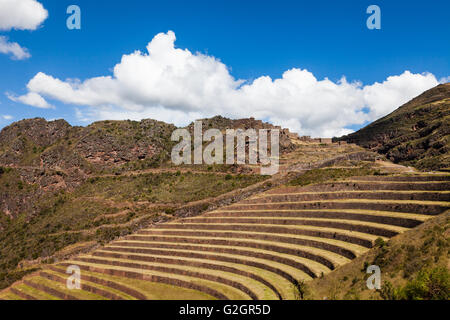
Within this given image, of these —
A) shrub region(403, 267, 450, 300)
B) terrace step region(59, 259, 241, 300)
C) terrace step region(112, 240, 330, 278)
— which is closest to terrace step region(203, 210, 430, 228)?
terrace step region(112, 240, 330, 278)

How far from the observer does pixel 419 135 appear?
203 ft

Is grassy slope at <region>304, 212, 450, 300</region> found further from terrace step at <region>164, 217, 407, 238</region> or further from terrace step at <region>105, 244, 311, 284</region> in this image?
terrace step at <region>164, 217, 407, 238</region>

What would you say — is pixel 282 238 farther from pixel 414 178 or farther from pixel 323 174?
pixel 323 174

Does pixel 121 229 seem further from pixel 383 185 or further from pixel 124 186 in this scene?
pixel 383 185

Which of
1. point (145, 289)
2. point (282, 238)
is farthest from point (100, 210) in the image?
point (282, 238)

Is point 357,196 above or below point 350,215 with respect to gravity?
above

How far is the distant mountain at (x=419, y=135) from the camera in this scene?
48.4 meters

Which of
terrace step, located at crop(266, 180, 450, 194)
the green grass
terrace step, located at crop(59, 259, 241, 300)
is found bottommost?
terrace step, located at crop(59, 259, 241, 300)

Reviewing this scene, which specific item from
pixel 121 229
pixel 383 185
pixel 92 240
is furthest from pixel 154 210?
pixel 383 185

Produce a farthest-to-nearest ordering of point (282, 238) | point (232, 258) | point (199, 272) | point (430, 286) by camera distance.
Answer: point (282, 238) < point (232, 258) < point (199, 272) < point (430, 286)

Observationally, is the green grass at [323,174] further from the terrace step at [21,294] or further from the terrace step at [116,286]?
the terrace step at [21,294]

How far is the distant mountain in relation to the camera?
159 feet

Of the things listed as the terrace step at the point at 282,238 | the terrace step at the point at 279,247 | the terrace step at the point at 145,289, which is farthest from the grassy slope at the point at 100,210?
the terrace step at the point at 145,289
